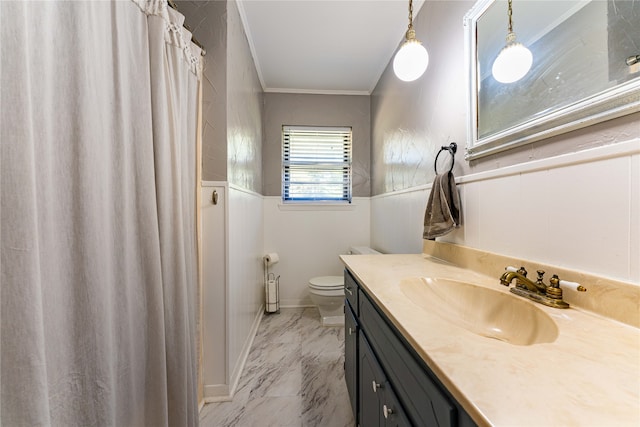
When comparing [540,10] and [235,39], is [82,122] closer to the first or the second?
[235,39]

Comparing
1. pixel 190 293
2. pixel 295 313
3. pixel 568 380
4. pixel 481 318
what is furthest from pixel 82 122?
pixel 295 313

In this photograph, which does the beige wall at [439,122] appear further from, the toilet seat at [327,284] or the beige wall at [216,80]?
the beige wall at [216,80]

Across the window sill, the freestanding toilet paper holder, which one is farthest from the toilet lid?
the window sill

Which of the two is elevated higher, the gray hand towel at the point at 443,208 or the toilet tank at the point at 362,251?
the gray hand towel at the point at 443,208

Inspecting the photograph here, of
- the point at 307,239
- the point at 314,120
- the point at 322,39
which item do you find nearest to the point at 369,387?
the point at 307,239

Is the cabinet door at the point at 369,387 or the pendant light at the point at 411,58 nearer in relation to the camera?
the cabinet door at the point at 369,387

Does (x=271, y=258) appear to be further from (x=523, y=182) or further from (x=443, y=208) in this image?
(x=523, y=182)

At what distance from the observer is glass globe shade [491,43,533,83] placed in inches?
34.2

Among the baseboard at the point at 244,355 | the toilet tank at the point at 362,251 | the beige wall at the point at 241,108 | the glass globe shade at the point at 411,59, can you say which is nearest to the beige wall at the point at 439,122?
the glass globe shade at the point at 411,59

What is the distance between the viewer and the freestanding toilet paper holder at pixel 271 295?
2.60m

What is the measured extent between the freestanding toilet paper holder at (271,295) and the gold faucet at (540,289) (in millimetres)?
2175

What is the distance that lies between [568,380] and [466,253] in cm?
81

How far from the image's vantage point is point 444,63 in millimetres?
1368

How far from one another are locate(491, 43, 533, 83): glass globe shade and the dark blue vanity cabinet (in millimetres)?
974
